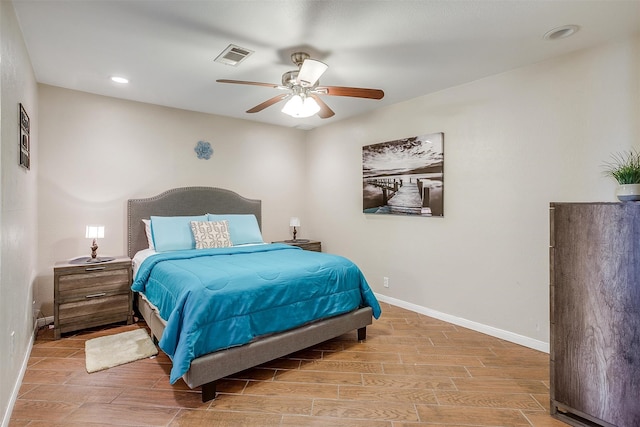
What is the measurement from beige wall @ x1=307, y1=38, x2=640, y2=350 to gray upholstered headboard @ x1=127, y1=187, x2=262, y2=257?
6.43 ft

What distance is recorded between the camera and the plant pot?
5.94 feet

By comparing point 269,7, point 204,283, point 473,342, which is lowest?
point 473,342

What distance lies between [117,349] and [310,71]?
2839mm

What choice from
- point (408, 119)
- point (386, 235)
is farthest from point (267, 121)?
point (386, 235)

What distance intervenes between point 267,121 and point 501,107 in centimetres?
313

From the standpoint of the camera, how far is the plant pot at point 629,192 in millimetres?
1811

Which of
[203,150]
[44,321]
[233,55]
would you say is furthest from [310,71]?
[44,321]

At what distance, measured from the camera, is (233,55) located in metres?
2.64

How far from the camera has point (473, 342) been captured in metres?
2.99

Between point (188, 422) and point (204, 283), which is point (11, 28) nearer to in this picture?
point (204, 283)

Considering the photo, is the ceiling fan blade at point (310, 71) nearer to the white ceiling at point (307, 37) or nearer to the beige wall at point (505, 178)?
the white ceiling at point (307, 37)

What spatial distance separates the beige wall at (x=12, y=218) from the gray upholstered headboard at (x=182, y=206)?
1.10m

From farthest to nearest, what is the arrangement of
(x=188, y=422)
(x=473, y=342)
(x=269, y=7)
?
(x=473, y=342) < (x=269, y=7) < (x=188, y=422)

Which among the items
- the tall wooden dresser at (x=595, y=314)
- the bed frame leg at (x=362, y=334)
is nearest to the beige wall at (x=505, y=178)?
the tall wooden dresser at (x=595, y=314)
